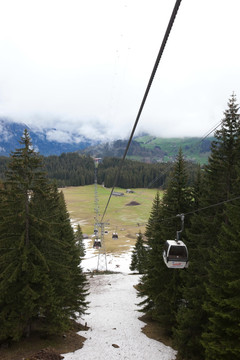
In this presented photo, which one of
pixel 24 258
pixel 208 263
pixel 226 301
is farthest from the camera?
pixel 208 263

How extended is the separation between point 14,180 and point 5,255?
4.80 meters

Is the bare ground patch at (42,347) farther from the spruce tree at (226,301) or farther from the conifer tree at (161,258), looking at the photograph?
the spruce tree at (226,301)

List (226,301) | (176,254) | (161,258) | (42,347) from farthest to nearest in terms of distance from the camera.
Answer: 1. (161,258)
2. (42,347)
3. (176,254)
4. (226,301)

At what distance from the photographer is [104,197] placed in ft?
533

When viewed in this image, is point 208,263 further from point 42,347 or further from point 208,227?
point 42,347

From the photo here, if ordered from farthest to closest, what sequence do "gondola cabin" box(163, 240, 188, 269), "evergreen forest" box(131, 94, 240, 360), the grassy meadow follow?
the grassy meadow < "gondola cabin" box(163, 240, 188, 269) < "evergreen forest" box(131, 94, 240, 360)

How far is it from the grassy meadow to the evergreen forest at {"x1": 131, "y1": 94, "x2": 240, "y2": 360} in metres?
55.5

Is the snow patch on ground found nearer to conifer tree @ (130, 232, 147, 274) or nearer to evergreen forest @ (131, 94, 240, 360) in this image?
evergreen forest @ (131, 94, 240, 360)

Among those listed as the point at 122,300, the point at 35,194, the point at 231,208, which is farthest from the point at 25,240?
the point at 122,300

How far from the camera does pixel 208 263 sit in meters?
15.5

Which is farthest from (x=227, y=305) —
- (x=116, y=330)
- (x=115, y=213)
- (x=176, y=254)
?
(x=115, y=213)

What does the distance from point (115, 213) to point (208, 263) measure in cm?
11038

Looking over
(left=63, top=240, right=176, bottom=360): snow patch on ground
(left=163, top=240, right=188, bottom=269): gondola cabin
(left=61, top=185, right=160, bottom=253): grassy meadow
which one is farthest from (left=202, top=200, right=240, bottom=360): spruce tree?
(left=61, top=185, right=160, bottom=253): grassy meadow

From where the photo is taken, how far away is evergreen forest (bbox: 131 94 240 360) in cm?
1102
